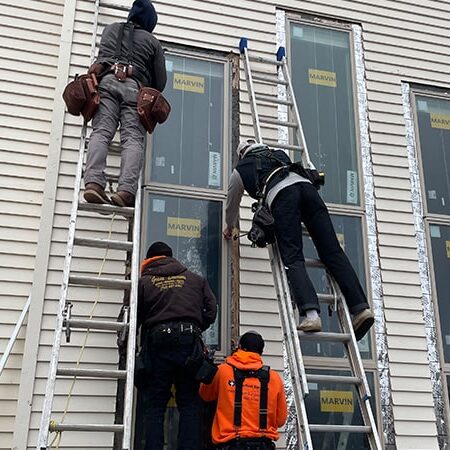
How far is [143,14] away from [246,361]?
2825 millimetres

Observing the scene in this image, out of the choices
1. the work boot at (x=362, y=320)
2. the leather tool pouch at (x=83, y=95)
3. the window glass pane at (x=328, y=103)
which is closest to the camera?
the work boot at (x=362, y=320)

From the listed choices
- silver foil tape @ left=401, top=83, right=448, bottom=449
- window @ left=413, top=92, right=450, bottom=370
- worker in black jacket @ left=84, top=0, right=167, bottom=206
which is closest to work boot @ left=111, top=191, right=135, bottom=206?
worker in black jacket @ left=84, top=0, right=167, bottom=206

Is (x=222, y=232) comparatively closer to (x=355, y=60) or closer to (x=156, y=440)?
(x=156, y=440)

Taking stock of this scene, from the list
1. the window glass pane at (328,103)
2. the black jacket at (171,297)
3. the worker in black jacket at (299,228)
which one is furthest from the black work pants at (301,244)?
the window glass pane at (328,103)

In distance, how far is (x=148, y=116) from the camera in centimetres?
478

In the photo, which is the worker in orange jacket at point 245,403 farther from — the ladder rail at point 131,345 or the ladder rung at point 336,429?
the ladder rail at point 131,345

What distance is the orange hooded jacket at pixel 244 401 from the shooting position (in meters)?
4.08

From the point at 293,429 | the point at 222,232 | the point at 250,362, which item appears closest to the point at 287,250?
the point at 250,362

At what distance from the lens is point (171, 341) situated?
4141mm

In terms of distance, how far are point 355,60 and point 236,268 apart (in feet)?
8.48

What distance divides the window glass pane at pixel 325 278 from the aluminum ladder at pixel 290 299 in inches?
12.3

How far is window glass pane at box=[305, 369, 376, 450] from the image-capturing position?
513 centimetres

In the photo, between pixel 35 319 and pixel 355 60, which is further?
pixel 355 60

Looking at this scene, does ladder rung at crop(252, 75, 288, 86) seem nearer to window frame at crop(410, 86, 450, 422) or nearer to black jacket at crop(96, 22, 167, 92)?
black jacket at crop(96, 22, 167, 92)
